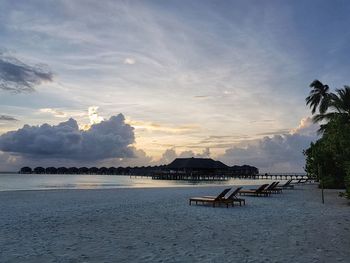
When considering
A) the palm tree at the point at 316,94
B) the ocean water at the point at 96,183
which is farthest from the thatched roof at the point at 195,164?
the palm tree at the point at 316,94

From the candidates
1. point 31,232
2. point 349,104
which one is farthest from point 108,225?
point 349,104

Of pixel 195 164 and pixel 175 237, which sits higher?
pixel 195 164

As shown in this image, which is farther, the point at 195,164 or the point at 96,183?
the point at 195,164

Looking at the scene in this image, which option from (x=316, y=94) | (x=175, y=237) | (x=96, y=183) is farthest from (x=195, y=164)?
(x=175, y=237)

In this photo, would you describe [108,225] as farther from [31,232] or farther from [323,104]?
[323,104]

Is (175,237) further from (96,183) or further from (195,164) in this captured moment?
(195,164)

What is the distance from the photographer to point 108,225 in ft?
39.3

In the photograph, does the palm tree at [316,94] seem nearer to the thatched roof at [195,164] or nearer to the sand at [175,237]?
the sand at [175,237]

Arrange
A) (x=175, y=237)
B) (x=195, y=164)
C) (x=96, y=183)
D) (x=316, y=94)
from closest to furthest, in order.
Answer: (x=175, y=237) < (x=316, y=94) < (x=96, y=183) < (x=195, y=164)

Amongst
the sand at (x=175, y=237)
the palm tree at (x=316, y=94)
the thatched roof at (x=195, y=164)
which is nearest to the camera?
the sand at (x=175, y=237)

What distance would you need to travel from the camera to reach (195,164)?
341 feet

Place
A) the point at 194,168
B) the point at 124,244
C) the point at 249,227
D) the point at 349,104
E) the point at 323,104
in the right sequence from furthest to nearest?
the point at 194,168 < the point at 323,104 < the point at 349,104 < the point at 249,227 < the point at 124,244

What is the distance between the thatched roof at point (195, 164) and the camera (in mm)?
103562

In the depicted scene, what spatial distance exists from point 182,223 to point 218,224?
115 cm
